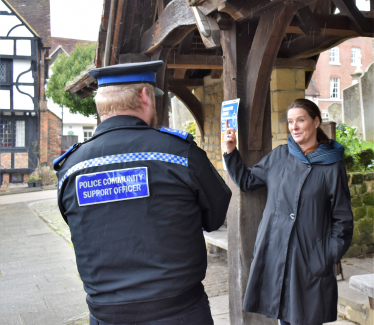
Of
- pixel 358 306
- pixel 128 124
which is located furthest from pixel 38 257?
pixel 128 124

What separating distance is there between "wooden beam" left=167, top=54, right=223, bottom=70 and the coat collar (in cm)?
384

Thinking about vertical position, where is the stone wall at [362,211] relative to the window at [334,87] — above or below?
below

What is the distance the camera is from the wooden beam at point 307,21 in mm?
3378

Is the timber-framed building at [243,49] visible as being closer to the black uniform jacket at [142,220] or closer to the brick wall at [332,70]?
the black uniform jacket at [142,220]

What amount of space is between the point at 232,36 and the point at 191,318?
2.11 meters

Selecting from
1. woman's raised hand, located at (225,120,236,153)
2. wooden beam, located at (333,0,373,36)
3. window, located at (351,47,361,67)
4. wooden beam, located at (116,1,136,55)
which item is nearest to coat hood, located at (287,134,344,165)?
woman's raised hand, located at (225,120,236,153)

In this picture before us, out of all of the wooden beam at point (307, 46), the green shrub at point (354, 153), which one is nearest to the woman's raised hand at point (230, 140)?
the wooden beam at point (307, 46)

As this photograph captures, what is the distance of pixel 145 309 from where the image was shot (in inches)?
63.0

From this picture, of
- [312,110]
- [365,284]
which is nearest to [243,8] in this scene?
[312,110]

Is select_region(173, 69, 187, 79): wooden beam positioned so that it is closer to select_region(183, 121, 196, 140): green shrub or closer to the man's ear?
select_region(183, 121, 196, 140): green shrub

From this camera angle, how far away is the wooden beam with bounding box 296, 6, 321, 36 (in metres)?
3.38

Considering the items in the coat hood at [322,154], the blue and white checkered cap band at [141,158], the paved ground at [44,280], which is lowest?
the paved ground at [44,280]

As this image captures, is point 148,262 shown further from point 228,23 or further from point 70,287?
point 70,287

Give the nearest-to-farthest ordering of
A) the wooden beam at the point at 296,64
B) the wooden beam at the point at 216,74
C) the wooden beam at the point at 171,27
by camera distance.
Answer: the wooden beam at the point at 171,27
the wooden beam at the point at 296,64
the wooden beam at the point at 216,74
